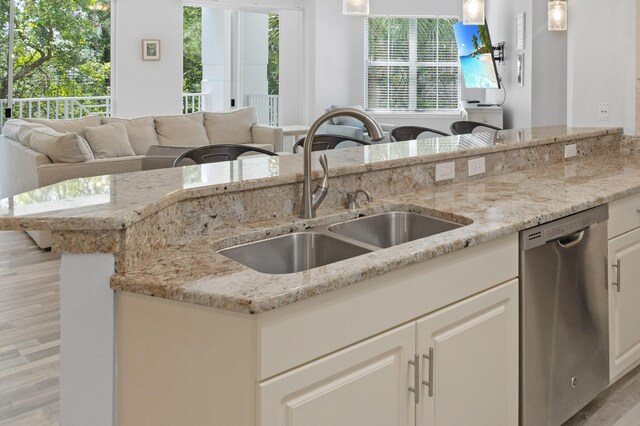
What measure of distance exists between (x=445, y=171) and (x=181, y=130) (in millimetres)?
5275

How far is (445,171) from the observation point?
2.92 metres

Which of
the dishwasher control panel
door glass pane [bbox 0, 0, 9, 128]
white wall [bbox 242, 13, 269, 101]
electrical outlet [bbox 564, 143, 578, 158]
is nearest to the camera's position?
the dishwasher control panel

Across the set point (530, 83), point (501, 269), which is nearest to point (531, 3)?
point (530, 83)

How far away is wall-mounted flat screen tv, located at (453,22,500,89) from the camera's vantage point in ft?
29.2

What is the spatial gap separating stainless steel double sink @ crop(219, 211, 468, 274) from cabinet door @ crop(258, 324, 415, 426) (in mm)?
314

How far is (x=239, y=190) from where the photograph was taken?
6.93ft

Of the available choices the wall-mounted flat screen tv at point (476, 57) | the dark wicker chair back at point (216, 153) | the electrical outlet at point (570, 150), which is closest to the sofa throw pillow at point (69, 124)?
the dark wicker chair back at point (216, 153)

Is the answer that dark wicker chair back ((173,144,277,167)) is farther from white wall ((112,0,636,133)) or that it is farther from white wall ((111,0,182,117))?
white wall ((111,0,182,117))

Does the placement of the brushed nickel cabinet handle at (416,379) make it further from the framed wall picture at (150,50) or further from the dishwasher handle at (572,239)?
the framed wall picture at (150,50)

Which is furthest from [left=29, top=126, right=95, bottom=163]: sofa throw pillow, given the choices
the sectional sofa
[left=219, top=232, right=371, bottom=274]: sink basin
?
[left=219, top=232, right=371, bottom=274]: sink basin

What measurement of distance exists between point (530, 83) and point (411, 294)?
22.5 feet

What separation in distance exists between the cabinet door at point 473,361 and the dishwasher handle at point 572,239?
38cm

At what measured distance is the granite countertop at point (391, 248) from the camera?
150 cm

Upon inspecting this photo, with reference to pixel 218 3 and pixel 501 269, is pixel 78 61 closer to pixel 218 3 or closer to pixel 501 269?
pixel 218 3
